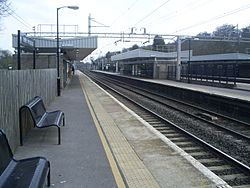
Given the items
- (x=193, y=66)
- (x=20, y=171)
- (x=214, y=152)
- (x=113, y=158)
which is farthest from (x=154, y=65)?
(x=20, y=171)

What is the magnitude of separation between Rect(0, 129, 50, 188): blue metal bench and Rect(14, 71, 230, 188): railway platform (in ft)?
2.21

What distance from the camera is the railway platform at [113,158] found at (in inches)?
214

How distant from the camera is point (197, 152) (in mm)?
8086

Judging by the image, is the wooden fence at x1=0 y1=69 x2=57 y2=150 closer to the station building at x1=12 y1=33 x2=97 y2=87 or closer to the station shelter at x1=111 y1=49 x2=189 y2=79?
the station building at x1=12 y1=33 x2=97 y2=87

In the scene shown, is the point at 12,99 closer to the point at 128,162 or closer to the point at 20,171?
the point at 128,162

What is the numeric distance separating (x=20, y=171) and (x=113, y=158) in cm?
260

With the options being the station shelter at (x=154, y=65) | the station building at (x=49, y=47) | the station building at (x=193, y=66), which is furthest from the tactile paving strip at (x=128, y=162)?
the station shelter at (x=154, y=65)

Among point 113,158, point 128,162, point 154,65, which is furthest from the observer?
point 154,65

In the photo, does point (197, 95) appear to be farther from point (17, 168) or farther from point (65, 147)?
point (17, 168)

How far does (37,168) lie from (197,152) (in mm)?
4583

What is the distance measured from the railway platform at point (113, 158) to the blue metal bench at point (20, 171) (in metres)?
0.67

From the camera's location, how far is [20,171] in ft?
14.5

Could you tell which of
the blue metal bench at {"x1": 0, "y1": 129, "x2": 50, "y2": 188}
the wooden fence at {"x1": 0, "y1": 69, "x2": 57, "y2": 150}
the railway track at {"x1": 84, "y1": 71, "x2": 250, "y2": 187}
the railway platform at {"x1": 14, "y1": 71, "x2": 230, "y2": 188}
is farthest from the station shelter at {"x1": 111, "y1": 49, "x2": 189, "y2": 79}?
the blue metal bench at {"x1": 0, "y1": 129, "x2": 50, "y2": 188}

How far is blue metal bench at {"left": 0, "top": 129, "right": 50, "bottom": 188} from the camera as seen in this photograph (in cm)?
398
